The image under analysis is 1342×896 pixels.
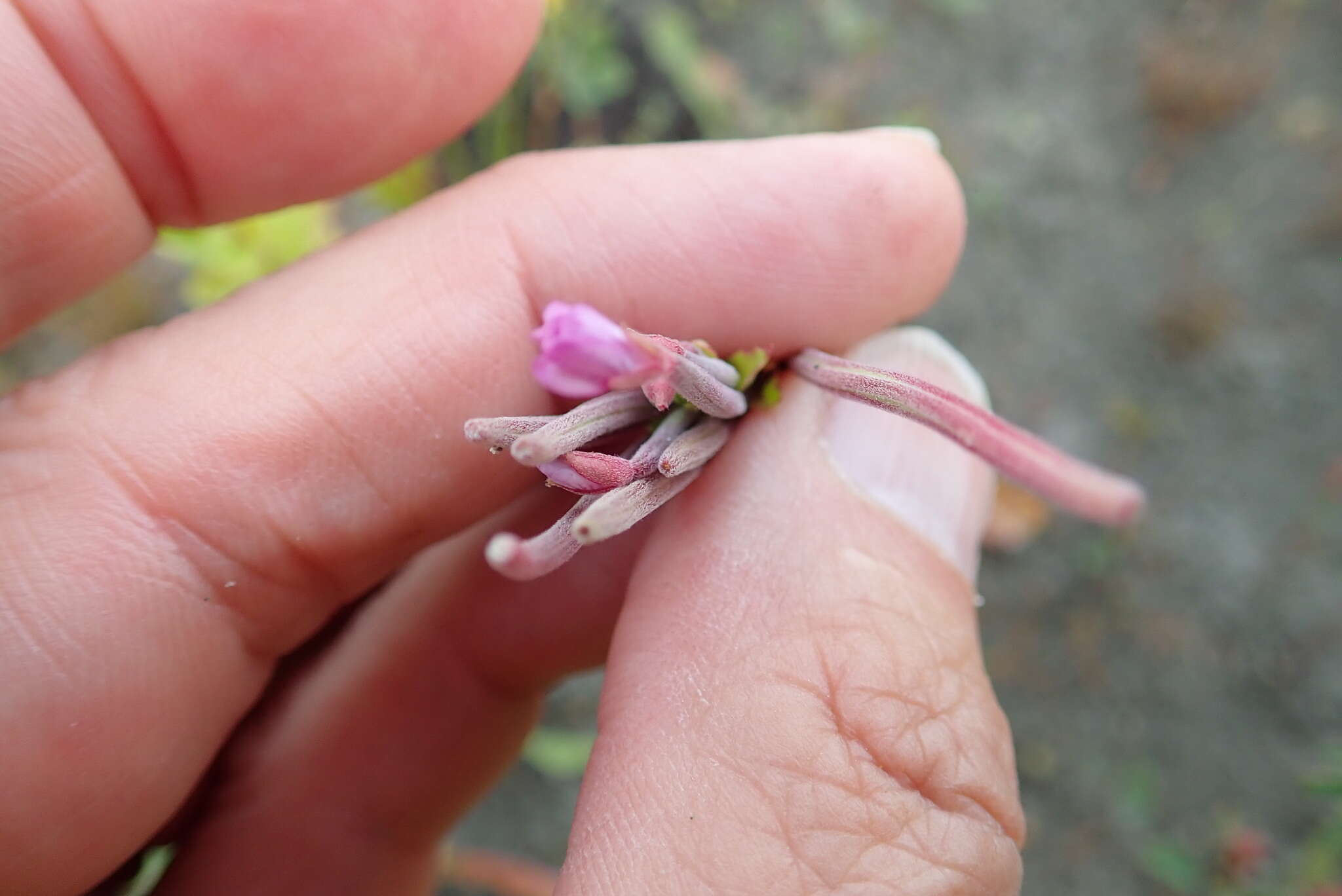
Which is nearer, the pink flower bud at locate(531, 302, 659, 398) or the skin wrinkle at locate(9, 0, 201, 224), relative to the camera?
the pink flower bud at locate(531, 302, 659, 398)

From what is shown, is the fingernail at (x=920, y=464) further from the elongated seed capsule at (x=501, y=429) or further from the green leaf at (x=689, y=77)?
the green leaf at (x=689, y=77)

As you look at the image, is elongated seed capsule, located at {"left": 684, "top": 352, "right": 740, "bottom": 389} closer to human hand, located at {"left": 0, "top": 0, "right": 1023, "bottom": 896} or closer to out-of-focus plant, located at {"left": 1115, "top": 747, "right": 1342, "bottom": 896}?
human hand, located at {"left": 0, "top": 0, "right": 1023, "bottom": 896}

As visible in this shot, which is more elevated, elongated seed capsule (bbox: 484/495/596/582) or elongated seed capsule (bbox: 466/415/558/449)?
elongated seed capsule (bbox: 466/415/558/449)

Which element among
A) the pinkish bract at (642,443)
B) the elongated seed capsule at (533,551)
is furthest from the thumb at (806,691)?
the elongated seed capsule at (533,551)

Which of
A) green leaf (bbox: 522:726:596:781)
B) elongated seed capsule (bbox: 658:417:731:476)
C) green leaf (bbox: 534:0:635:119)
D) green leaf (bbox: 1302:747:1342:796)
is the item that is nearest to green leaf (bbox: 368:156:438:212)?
green leaf (bbox: 534:0:635:119)

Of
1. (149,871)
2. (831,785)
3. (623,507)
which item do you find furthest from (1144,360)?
(149,871)
